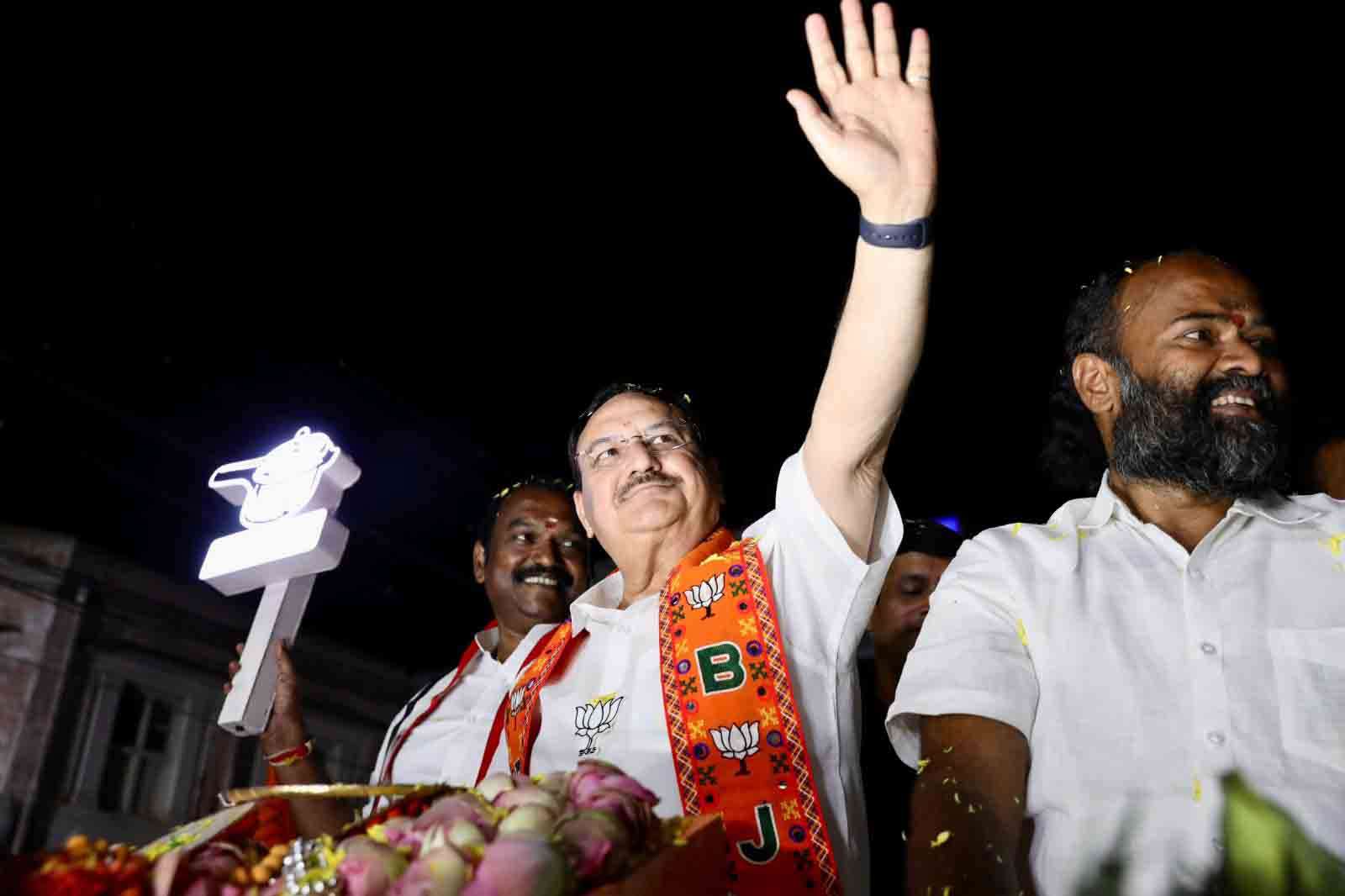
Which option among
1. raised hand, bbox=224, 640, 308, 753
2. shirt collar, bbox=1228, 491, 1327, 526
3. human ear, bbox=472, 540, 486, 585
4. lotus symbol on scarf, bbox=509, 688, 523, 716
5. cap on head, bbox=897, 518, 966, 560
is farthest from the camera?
human ear, bbox=472, 540, 486, 585

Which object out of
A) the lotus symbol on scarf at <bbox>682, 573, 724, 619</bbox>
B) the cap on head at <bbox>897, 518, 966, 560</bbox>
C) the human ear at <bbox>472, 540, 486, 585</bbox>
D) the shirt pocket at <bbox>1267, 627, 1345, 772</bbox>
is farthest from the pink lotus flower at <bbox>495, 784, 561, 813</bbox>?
the human ear at <bbox>472, 540, 486, 585</bbox>

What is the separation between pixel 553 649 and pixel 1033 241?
14.7 feet

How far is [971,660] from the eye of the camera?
1824mm

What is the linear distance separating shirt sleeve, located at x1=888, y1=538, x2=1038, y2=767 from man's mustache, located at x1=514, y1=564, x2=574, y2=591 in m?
2.15

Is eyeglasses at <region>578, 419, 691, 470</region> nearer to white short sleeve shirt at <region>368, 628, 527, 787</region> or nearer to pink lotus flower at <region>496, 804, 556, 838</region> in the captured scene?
white short sleeve shirt at <region>368, 628, 527, 787</region>

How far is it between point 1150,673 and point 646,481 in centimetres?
119

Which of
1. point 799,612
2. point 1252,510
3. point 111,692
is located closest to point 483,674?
point 799,612

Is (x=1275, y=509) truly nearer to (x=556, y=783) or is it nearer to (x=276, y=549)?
(x=556, y=783)

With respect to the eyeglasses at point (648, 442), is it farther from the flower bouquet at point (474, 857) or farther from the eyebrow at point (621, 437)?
the flower bouquet at point (474, 857)

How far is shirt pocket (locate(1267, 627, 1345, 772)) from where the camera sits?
1.64 metres

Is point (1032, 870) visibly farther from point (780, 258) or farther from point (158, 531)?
point (158, 531)

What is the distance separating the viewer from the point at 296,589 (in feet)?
11.9

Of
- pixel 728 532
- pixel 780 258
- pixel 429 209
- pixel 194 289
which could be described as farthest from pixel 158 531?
pixel 728 532

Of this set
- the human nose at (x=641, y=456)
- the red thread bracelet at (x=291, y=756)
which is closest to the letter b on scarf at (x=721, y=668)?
the human nose at (x=641, y=456)
